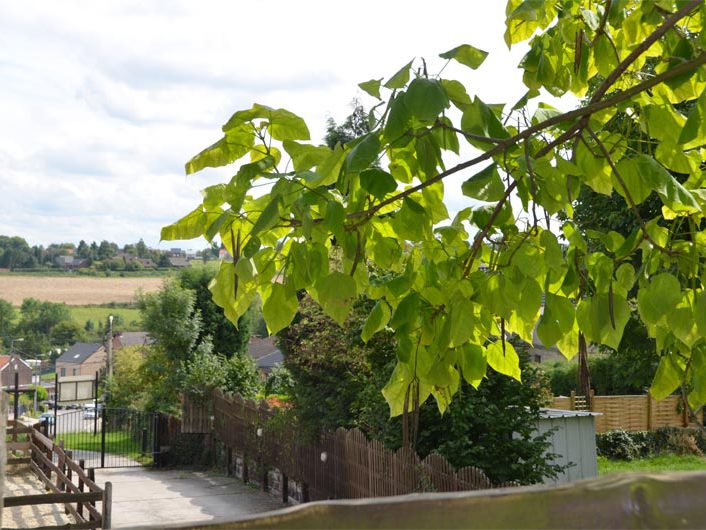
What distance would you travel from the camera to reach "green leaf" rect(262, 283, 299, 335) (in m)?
1.97

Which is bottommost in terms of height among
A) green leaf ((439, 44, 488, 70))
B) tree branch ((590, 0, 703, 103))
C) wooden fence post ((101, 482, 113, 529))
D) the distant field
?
wooden fence post ((101, 482, 113, 529))

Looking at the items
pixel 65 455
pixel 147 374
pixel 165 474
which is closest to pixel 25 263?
pixel 147 374

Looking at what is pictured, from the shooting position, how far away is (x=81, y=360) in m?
98.1

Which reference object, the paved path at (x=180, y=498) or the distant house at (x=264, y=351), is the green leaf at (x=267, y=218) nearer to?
the paved path at (x=180, y=498)

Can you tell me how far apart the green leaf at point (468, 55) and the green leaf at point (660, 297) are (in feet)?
2.37

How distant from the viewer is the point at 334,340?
1170cm

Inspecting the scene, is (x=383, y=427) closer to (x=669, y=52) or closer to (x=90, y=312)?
(x=669, y=52)

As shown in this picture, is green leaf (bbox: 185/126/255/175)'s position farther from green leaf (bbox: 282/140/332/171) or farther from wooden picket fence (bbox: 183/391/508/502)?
wooden picket fence (bbox: 183/391/508/502)

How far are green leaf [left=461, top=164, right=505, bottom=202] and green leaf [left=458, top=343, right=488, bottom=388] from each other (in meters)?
0.57

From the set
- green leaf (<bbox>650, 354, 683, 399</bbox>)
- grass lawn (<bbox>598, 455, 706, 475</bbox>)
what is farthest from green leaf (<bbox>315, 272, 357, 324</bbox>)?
grass lawn (<bbox>598, 455, 706, 475</bbox>)

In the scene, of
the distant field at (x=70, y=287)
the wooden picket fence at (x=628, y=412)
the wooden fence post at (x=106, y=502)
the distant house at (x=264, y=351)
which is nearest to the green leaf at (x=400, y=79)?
the wooden fence post at (x=106, y=502)

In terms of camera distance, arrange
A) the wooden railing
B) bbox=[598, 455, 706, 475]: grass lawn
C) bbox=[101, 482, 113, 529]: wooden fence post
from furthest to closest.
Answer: bbox=[598, 455, 706, 475]: grass lawn, the wooden railing, bbox=[101, 482, 113, 529]: wooden fence post

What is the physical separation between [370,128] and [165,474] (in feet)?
69.8

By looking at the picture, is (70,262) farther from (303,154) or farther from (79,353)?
(303,154)
